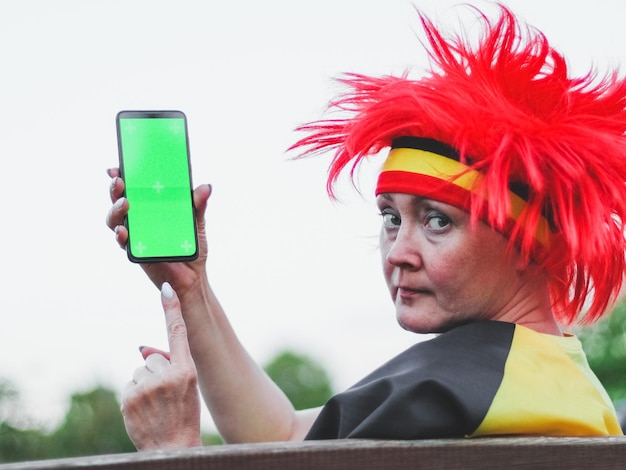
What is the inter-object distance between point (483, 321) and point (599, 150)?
398 mm

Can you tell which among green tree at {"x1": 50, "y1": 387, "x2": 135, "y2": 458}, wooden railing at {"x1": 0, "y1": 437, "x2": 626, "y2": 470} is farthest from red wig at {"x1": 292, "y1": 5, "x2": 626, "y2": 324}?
green tree at {"x1": 50, "y1": 387, "x2": 135, "y2": 458}

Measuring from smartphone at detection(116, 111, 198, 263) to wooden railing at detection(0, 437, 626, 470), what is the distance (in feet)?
2.57

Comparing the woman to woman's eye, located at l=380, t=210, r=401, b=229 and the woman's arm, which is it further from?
the woman's arm

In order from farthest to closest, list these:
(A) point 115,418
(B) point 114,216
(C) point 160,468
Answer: (A) point 115,418
(B) point 114,216
(C) point 160,468

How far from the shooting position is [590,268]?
78.2 inches

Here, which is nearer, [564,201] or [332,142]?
[564,201]

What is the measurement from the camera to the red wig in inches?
71.5

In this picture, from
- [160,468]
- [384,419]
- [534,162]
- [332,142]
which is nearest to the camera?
[160,468]

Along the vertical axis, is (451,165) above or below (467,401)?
above

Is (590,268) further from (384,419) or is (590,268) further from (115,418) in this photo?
(115,418)

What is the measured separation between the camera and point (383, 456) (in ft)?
4.58

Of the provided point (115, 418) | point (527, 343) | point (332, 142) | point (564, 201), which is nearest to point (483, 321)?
point (527, 343)

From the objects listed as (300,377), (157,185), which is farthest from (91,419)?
(157,185)

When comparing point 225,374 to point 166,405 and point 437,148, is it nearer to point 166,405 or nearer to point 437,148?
point 166,405
